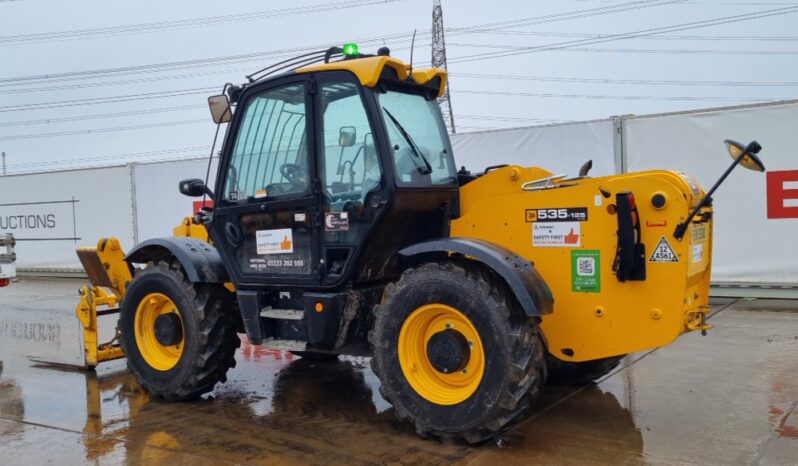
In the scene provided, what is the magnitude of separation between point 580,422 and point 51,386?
15.2ft

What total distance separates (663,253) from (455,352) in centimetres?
138

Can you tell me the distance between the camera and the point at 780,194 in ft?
30.1

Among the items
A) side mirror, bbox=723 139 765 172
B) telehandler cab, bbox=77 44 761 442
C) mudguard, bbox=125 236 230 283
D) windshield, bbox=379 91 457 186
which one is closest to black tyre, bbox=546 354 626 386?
telehandler cab, bbox=77 44 761 442

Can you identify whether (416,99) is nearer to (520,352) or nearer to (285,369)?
(520,352)

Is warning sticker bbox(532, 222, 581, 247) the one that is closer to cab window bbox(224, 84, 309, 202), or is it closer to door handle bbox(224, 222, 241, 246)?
cab window bbox(224, 84, 309, 202)

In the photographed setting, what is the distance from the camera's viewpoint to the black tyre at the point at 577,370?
212 inches

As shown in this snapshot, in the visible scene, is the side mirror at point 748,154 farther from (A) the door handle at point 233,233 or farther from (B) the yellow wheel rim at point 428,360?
(A) the door handle at point 233,233

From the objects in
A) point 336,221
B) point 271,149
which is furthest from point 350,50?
point 336,221

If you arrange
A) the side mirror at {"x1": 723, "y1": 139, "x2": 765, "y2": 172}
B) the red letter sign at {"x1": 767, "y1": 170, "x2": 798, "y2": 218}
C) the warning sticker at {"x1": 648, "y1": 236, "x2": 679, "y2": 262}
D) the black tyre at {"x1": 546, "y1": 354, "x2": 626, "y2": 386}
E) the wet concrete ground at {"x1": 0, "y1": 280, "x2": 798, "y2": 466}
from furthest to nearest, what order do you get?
the red letter sign at {"x1": 767, "y1": 170, "x2": 798, "y2": 218} → the black tyre at {"x1": 546, "y1": 354, "x2": 626, "y2": 386} → the wet concrete ground at {"x1": 0, "y1": 280, "x2": 798, "y2": 466} → the warning sticker at {"x1": 648, "y1": 236, "x2": 679, "y2": 262} → the side mirror at {"x1": 723, "y1": 139, "x2": 765, "y2": 172}

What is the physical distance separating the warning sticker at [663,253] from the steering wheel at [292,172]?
239cm

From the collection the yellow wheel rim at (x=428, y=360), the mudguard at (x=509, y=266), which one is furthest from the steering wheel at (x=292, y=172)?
the yellow wheel rim at (x=428, y=360)

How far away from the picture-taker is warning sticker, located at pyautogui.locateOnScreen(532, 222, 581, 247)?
14.4ft

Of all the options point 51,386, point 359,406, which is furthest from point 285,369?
point 51,386

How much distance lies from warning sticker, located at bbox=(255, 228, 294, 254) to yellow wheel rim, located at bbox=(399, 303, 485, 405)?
115 centimetres
